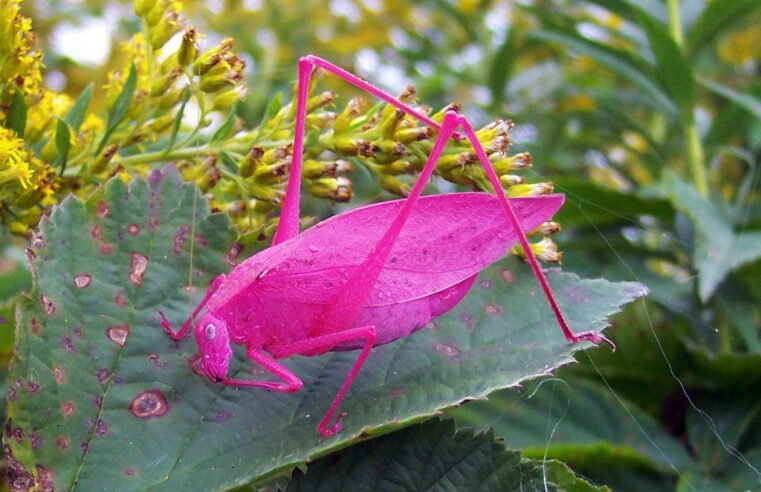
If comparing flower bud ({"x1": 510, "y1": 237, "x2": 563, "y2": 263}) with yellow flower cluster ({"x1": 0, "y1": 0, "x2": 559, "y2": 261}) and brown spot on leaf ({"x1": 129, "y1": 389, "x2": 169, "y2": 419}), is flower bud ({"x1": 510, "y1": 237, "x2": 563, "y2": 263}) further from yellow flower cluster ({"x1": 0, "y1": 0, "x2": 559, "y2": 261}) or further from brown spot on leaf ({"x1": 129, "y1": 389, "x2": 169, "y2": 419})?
brown spot on leaf ({"x1": 129, "y1": 389, "x2": 169, "y2": 419})

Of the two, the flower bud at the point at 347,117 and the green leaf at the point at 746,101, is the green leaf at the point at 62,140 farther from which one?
the green leaf at the point at 746,101

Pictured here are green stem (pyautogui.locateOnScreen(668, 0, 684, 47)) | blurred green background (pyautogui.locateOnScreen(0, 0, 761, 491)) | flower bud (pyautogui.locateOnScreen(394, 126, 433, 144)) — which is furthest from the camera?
green stem (pyautogui.locateOnScreen(668, 0, 684, 47))

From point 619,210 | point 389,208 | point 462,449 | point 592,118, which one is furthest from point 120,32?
point 462,449

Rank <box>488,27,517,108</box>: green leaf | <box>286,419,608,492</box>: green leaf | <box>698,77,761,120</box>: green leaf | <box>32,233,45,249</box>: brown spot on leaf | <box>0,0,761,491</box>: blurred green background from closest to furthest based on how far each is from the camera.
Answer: <box>286,419,608,492</box>: green leaf
<box>32,233,45,249</box>: brown spot on leaf
<box>0,0,761,491</box>: blurred green background
<box>698,77,761,120</box>: green leaf
<box>488,27,517,108</box>: green leaf

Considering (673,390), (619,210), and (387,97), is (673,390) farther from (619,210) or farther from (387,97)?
(387,97)

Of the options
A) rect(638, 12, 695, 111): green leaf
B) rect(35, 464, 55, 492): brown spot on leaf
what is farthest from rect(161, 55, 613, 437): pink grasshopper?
rect(638, 12, 695, 111): green leaf

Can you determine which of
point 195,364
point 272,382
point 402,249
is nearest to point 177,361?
point 195,364

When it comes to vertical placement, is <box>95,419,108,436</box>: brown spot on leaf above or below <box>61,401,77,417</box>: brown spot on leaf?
below
